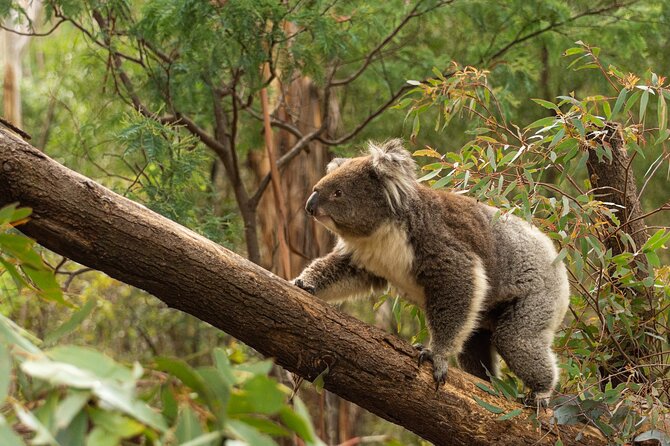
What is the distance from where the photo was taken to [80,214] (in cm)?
215

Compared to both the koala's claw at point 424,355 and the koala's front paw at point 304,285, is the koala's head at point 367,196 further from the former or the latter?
the koala's claw at point 424,355

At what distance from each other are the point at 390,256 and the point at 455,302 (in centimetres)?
32

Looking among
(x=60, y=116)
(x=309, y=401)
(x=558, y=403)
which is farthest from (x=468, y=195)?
(x=60, y=116)

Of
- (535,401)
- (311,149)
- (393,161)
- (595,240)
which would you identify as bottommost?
(535,401)

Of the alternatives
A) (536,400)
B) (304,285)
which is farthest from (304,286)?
(536,400)

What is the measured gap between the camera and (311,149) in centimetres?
618

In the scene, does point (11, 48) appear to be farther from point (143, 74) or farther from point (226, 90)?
point (226, 90)

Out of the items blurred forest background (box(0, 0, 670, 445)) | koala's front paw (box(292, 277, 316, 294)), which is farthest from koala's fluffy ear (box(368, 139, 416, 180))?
koala's front paw (box(292, 277, 316, 294))

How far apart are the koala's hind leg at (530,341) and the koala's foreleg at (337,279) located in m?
0.56

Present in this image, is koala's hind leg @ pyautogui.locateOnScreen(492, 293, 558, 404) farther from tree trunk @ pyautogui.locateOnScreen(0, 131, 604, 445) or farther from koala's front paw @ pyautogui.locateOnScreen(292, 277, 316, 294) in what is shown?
koala's front paw @ pyautogui.locateOnScreen(292, 277, 316, 294)

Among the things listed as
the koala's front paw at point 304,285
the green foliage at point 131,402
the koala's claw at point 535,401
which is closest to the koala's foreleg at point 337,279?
the koala's front paw at point 304,285

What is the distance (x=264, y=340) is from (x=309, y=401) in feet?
15.2

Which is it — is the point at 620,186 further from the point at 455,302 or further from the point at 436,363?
the point at 436,363

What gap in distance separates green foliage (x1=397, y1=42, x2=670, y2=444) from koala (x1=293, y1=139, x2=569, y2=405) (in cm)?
11
